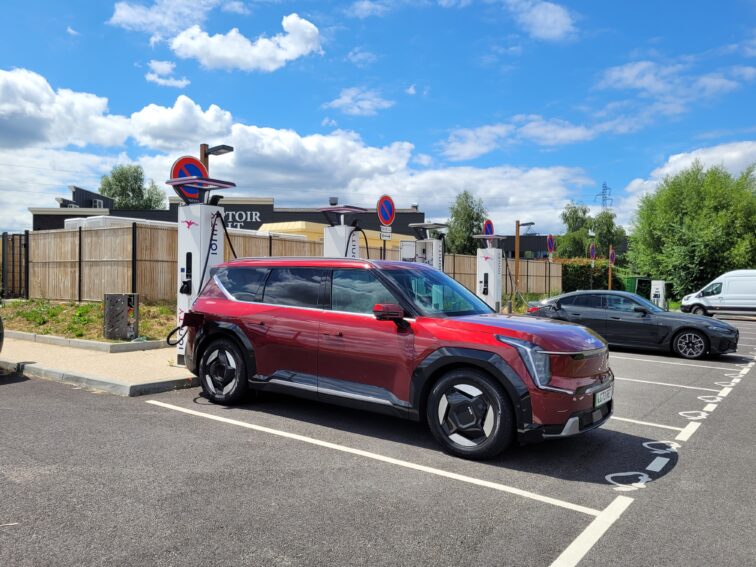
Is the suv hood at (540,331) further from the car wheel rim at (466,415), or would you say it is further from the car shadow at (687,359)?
the car shadow at (687,359)

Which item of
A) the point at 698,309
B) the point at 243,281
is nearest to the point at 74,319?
the point at 243,281

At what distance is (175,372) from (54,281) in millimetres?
11554

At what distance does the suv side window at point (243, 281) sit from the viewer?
21.9 ft

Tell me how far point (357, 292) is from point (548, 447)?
2303 millimetres

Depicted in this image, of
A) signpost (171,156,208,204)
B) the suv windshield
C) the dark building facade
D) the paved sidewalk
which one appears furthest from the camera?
the dark building facade

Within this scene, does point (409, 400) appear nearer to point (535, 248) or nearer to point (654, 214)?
point (654, 214)

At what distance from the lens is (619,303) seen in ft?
41.8

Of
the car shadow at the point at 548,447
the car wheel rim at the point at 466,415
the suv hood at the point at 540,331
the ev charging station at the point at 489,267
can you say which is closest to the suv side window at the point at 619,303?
the ev charging station at the point at 489,267

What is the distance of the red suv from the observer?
188 inches

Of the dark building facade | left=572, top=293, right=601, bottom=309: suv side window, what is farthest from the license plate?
the dark building facade

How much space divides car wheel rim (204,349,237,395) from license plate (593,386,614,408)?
3.82 metres

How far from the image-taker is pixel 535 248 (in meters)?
66.2

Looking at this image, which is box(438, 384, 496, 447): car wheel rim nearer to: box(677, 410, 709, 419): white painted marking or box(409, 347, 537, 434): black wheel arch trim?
box(409, 347, 537, 434): black wheel arch trim

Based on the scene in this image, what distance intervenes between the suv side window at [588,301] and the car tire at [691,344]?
1701mm
